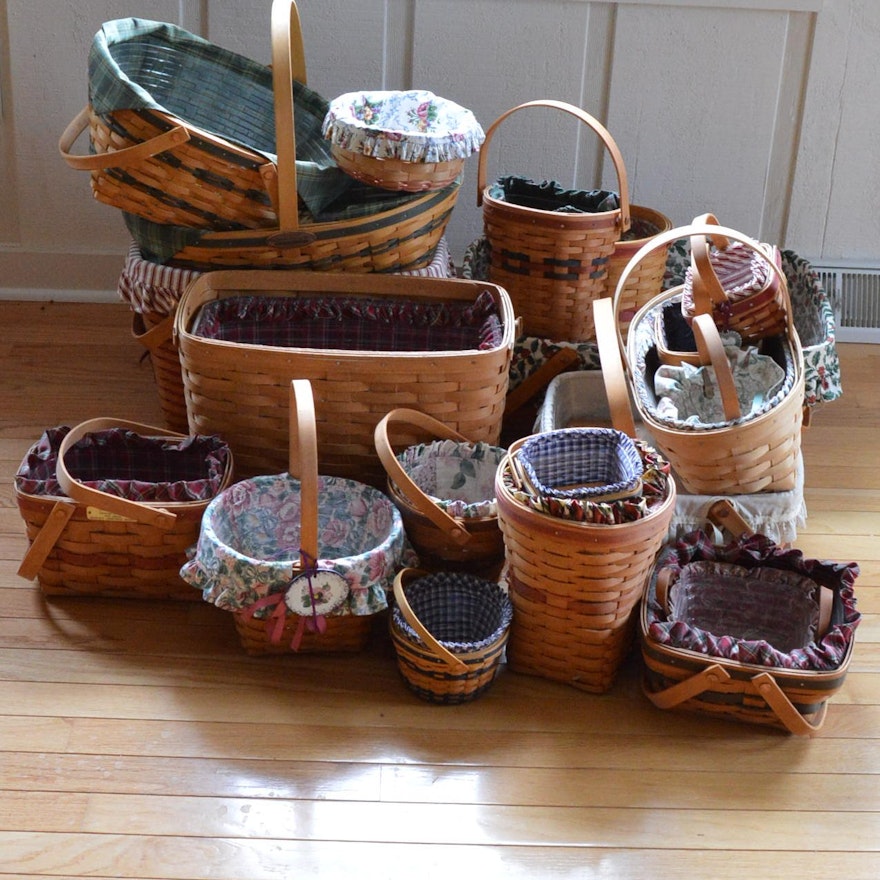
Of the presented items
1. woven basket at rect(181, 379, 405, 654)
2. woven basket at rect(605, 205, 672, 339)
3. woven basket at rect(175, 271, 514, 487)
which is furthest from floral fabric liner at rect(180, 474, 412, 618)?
woven basket at rect(605, 205, 672, 339)

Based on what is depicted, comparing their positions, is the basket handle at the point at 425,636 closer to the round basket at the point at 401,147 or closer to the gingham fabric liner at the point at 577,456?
the gingham fabric liner at the point at 577,456

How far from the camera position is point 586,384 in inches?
92.7

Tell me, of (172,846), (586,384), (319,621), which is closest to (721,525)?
(586,384)

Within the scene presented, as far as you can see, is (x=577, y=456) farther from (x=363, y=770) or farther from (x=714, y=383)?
(x=363, y=770)

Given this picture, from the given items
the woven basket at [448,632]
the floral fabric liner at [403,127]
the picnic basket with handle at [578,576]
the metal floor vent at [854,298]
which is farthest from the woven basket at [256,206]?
the metal floor vent at [854,298]

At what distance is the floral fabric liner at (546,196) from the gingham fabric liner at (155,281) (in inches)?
10.6

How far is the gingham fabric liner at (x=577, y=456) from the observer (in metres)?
1.82

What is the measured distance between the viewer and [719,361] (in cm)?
186

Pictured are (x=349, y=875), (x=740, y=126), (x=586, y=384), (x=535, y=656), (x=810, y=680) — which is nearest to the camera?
(x=349, y=875)

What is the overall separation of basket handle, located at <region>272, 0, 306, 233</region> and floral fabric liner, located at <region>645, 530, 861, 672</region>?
3.01 ft

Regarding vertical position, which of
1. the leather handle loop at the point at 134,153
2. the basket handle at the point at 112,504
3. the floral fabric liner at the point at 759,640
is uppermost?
the leather handle loop at the point at 134,153

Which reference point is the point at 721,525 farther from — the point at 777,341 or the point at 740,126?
the point at 740,126

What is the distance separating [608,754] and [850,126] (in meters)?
1.89

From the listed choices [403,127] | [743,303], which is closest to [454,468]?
[743,303]
